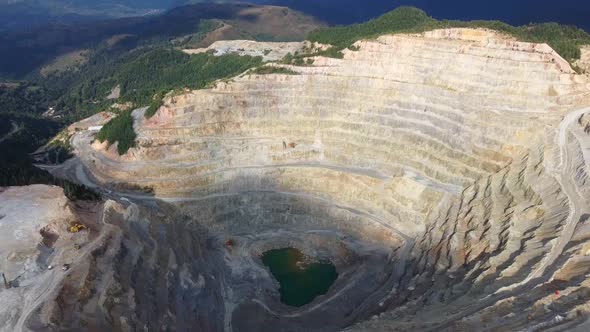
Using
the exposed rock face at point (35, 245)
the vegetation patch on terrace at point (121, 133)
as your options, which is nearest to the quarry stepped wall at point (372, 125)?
the vegetation patch on terrace at point (121, 133)

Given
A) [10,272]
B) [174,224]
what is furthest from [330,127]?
[10,272]

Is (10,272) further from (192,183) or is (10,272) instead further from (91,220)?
(192,183)

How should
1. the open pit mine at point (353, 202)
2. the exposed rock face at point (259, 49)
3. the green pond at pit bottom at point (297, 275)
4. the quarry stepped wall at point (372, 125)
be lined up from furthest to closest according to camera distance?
the exposed rock face at point (259, 49), the quarry stepped wall at point (372, 125), the green pond at pit bottom at point (297, 275), the open pit mine at point (353, 202)

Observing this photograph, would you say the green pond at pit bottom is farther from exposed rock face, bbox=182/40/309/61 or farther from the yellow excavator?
exposed rock face, bbox=182/40/309/61

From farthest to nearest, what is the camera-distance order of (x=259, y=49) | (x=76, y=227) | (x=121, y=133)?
(x=259, y=49) → (x=121, y=133) → (x=76, y=227)

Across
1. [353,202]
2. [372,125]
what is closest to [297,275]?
[353,202]

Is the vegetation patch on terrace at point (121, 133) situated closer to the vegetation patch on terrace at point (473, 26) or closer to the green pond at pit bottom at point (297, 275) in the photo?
the green pond at pit bottom at point (297, 275)

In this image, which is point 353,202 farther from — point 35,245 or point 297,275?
point 35,245
